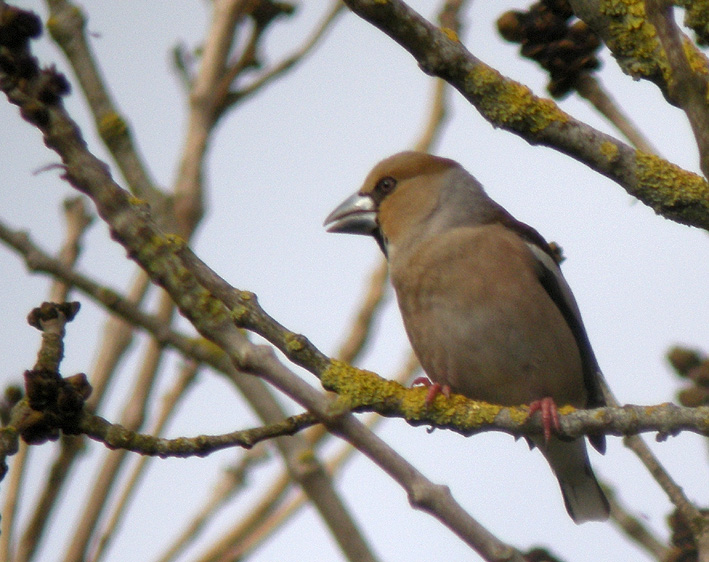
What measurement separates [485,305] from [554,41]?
144 cm

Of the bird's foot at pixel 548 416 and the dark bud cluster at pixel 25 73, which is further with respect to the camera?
the bird's foot at pixel 548 416

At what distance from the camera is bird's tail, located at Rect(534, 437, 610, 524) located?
5383 millimetres

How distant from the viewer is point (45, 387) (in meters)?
2.60

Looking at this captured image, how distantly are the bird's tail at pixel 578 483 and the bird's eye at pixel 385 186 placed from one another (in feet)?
5.36

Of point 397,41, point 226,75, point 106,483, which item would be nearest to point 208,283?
point 397,41

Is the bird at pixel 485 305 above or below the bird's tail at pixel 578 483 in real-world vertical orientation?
above

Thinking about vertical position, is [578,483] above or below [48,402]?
above

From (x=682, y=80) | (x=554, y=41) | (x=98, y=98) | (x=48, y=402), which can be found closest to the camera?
(x=682, y=80)

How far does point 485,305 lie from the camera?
15.1 feet

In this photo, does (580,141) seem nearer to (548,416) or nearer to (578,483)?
(548,416)

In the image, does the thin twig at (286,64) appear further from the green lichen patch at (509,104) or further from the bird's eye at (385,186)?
the green lichen patch at (509,104)

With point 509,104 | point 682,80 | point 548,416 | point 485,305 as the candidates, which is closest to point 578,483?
point 485,305

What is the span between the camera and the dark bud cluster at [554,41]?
3.51m

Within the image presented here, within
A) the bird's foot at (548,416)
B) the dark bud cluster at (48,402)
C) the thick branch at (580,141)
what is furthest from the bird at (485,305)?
the dark bud cluster at (48,402)
